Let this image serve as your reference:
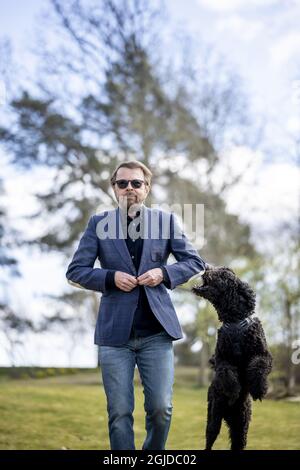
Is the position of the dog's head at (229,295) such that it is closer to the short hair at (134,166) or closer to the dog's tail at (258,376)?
the dog's tail at (258,376)

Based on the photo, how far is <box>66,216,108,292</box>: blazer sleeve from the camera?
3822 mm

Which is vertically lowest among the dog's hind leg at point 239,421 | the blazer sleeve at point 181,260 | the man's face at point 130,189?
the dog's hind leg at point 239,421

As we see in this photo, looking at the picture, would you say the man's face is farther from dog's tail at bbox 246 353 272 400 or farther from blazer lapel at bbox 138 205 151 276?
dog's tail at bbox 246 353 272 400

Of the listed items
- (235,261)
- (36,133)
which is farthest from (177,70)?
(235,261)

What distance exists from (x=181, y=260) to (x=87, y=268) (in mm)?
612

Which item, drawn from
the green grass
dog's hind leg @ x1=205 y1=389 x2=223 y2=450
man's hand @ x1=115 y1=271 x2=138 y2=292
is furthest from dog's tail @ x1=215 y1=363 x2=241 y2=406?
the green grass

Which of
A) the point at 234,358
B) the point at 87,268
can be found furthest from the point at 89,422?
the point at 234,358

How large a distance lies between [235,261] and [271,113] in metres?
4.26

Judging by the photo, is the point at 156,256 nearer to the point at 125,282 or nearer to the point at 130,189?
the point at 125,282

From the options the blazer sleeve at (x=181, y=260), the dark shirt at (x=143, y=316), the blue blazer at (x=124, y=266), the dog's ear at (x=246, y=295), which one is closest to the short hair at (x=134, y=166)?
the blue blazer at (x=124, y=266)

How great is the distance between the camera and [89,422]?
9367mm

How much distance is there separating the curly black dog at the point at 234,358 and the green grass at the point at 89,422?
3168 mm

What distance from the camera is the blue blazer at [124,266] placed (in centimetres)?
381
